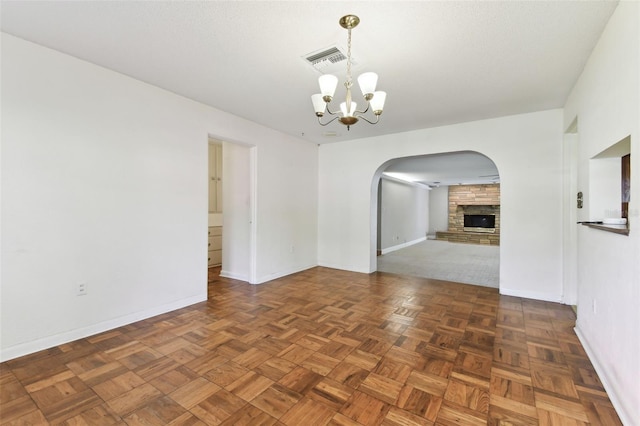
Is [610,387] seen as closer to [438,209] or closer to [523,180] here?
[523,180]

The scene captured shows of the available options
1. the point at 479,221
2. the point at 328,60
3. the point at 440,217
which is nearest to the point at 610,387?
the point at 328,60

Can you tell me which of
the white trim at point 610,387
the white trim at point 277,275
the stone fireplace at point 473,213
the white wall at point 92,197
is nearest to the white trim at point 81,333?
the white wall at point 92,197

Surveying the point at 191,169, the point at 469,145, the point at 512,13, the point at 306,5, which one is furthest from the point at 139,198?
the point at 469,145

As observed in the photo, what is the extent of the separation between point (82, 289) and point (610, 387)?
3.83 metres

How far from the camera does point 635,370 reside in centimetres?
139

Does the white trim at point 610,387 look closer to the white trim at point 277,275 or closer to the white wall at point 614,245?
the white wall at point 614,245

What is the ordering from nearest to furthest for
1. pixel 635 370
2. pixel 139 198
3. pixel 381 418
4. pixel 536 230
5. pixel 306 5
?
pixel 635 370
pixel 381 418
pixel 306 5
pixel 139 198
pixel 536 230

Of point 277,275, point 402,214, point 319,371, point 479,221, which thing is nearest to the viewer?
point 319,371

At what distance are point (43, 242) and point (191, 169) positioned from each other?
4.68ft

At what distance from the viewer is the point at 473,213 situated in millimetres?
10664

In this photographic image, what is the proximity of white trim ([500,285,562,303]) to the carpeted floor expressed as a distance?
0.43m

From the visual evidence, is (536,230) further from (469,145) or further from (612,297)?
(612,297)

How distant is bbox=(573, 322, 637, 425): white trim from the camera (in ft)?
4.79

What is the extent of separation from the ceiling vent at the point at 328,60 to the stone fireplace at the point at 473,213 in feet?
30.6
